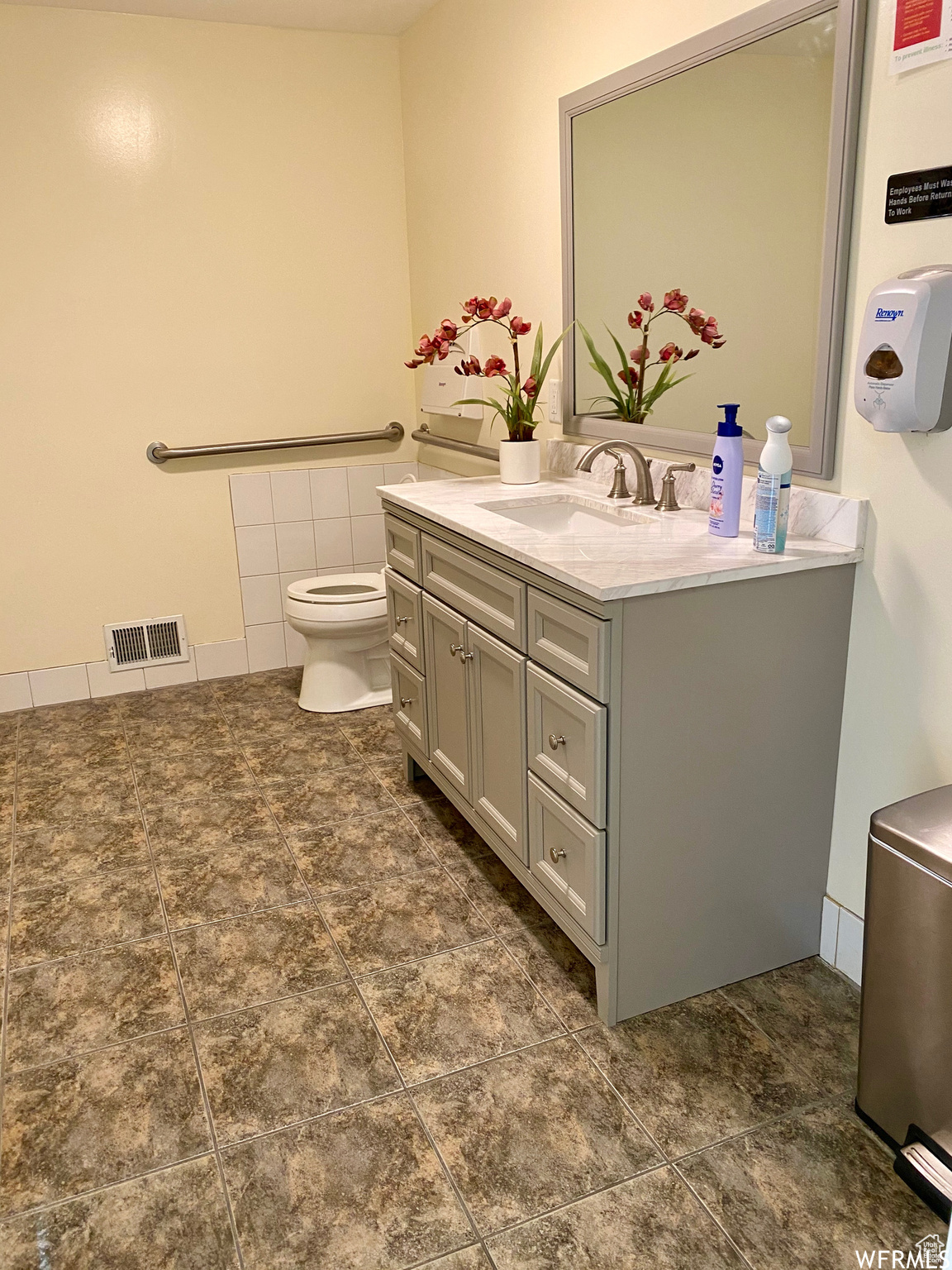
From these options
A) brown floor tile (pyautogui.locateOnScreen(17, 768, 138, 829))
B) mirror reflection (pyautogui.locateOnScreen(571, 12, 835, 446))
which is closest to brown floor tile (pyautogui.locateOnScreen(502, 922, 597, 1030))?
mirror reflection (pyautogui.locateOnScreen(571, 12, 835, 446))

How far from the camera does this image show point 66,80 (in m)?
3.09

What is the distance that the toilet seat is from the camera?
10.7 ft

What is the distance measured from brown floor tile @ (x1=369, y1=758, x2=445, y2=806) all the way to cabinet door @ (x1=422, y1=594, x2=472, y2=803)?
234 mm

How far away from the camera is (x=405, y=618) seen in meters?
2.63

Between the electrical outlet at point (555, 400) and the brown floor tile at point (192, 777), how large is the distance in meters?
1.35

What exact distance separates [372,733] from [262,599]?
0.87m

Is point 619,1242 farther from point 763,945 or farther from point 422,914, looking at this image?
point 422,914

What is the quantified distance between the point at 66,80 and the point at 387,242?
1.14 meters

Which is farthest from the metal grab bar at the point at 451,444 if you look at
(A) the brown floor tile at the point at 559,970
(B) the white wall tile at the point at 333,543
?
(A) the brown floor tile at the point at 559,970

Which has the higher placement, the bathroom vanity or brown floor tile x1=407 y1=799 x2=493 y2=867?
the bathroom vanity

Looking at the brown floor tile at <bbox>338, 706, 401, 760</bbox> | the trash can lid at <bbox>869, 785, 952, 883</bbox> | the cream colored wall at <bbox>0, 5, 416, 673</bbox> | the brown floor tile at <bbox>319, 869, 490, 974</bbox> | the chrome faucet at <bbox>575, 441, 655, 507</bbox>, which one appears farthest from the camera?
the cream colored wall at <bbox>0, 5, 416, 673</bbox>

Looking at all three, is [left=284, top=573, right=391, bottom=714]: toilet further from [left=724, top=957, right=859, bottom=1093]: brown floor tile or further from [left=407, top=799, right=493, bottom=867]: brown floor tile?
[left=724, top=957, right=859, bottom=1093]: brown floor tile

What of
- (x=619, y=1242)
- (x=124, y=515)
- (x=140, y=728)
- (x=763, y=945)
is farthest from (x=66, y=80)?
(x=619, y=1242)

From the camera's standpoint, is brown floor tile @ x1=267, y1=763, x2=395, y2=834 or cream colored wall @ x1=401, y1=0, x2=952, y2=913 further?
brown floor tile @ x1=267, y1=763, x2=395, y2=834
